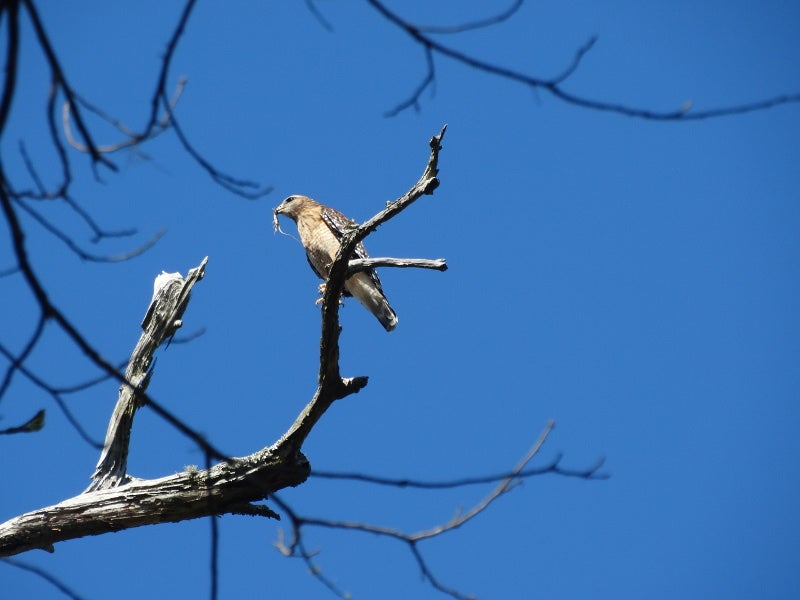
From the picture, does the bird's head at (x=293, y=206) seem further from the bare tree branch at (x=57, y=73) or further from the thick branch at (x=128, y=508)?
the bare tree branch at (x=57, y=73)

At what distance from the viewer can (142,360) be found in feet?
16.1

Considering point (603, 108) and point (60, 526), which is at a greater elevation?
point (60, 526)

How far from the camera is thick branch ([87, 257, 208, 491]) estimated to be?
15.4 feet

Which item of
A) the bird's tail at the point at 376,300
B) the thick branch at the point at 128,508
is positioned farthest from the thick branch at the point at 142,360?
the bird's tail at the point at 376,300

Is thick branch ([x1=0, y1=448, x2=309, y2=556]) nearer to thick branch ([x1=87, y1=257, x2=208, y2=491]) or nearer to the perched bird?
thick branch ([x1=87, y1=257, x2=208, y2=491])

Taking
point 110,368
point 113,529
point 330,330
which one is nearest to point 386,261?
point 330,330

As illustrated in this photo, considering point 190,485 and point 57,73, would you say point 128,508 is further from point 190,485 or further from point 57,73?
point 57,73

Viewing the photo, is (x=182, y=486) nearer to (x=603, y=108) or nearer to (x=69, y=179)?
(x=69, y=179)

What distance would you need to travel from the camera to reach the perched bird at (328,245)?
650 cm

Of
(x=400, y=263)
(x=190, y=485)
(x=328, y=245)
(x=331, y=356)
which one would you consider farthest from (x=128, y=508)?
(x=328, y=245)

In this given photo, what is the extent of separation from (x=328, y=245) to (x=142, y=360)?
2.60 metres

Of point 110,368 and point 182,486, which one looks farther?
point 182,486

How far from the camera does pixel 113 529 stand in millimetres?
4523

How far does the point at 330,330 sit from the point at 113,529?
1610 mm
